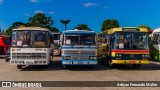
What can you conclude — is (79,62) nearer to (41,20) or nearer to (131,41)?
(131,41)

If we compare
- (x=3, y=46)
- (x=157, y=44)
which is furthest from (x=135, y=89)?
(x=3, y=46)

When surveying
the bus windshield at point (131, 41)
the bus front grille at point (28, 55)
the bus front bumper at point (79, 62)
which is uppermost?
the bus windshield at point (131, 41)

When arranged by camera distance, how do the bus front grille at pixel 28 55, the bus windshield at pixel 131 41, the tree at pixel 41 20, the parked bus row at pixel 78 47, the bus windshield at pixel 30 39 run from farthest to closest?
the tree at pixel 41 20 < the bus windshield at pixel 131 41 < the bus windshield at pixel 30 39 < the parked bus row at pixel 78 47 < the bus front grille at pixel 28 55

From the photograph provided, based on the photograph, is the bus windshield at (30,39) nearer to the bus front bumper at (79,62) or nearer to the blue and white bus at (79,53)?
the blue and white bus at (79,53)

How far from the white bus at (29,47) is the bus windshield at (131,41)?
4.53 meters

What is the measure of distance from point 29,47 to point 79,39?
3.10 meters

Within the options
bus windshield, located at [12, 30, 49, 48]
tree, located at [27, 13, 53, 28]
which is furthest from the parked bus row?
tree, located at [27, 13, 53, 28]

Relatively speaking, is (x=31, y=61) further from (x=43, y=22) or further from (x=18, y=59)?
(x=43, y=22)

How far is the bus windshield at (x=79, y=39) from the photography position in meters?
18.8

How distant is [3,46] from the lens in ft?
101

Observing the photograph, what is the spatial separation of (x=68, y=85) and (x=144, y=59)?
827cm

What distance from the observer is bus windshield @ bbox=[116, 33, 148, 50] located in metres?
19.2

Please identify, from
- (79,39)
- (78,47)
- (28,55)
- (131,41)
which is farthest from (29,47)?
(131,41)

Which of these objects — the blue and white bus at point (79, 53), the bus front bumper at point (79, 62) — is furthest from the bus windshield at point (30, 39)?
the bus front bumper at point (79, 62)
